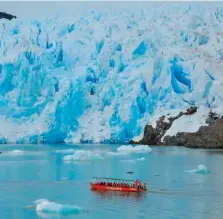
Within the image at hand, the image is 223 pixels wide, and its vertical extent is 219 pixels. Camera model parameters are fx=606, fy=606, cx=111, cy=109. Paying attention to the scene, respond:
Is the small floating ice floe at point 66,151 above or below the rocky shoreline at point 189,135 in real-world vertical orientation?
below

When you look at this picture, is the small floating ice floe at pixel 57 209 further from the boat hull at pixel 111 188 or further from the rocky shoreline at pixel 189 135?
the rocky shoreline at pixel 189 135

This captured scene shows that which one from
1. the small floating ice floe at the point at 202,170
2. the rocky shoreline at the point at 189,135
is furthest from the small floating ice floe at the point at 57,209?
the rocky shoreline at the point at 189,135

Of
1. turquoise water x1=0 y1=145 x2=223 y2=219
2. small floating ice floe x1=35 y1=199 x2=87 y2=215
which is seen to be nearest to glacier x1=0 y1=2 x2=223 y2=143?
turquoise water x1=0 y1=145 x2=223 y2=219

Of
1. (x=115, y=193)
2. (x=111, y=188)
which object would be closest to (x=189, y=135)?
(x=111, y=188)

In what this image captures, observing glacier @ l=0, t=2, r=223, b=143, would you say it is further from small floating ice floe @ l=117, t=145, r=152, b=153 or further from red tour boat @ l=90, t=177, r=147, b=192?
red tour boat @ l=90, t=177, r=147, b=192

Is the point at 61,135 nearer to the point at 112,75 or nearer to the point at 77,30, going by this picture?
the point at 112,75

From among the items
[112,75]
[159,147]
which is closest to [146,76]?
[112,75]

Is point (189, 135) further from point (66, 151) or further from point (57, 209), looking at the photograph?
point (57, 209)
